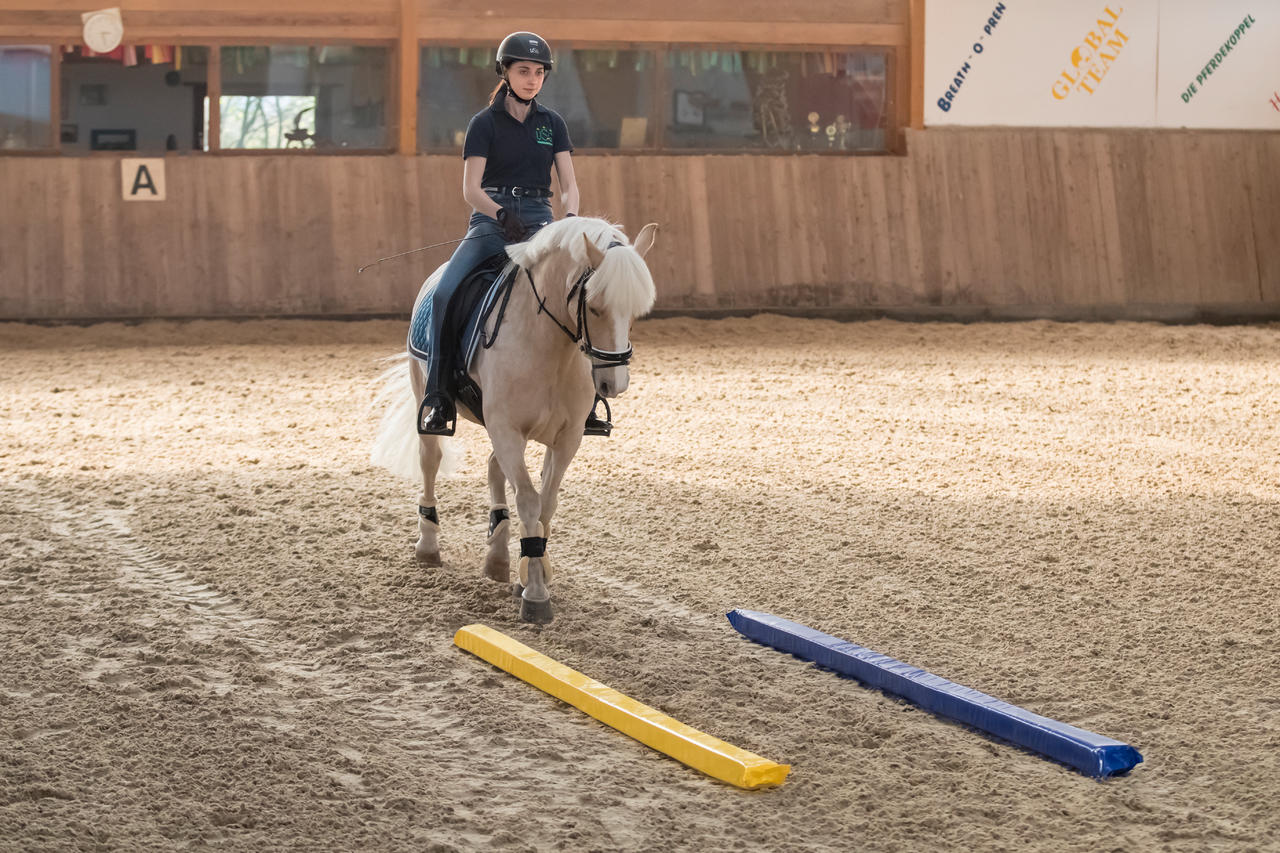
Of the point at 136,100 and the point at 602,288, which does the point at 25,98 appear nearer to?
the point at 136,100

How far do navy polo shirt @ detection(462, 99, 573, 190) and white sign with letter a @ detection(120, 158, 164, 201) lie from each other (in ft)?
25.2

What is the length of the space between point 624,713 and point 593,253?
1.41 metres

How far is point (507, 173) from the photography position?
460 centimetres

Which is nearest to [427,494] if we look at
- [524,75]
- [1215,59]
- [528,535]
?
[528,535]

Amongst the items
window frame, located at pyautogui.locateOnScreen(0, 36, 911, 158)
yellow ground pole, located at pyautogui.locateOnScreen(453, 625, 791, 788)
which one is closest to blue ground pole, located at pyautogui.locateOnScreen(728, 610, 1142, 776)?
yellow ground pole, located at pyautogui.locateOnScreen(453, 625, 791, 788)

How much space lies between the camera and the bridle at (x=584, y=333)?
3938mm

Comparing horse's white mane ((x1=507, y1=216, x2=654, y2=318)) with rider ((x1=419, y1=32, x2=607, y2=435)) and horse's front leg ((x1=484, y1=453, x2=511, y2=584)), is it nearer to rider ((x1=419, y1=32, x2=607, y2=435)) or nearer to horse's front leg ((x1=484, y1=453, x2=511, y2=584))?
rider ((x1=419, y1=32, x2=607, y2=435))

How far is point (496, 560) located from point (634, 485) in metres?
1.74

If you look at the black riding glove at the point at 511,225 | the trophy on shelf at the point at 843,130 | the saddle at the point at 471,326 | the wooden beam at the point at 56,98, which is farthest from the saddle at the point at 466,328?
the trophy on shelf at the point at 843,130

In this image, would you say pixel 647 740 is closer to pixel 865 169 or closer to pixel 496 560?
pixel 496 560

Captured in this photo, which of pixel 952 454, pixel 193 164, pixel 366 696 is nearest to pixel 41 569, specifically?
pixel 366 696

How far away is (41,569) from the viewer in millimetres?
4777

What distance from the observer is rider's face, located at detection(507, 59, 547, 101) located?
4.48 meters

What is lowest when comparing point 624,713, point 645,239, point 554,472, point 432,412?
point 624,713
